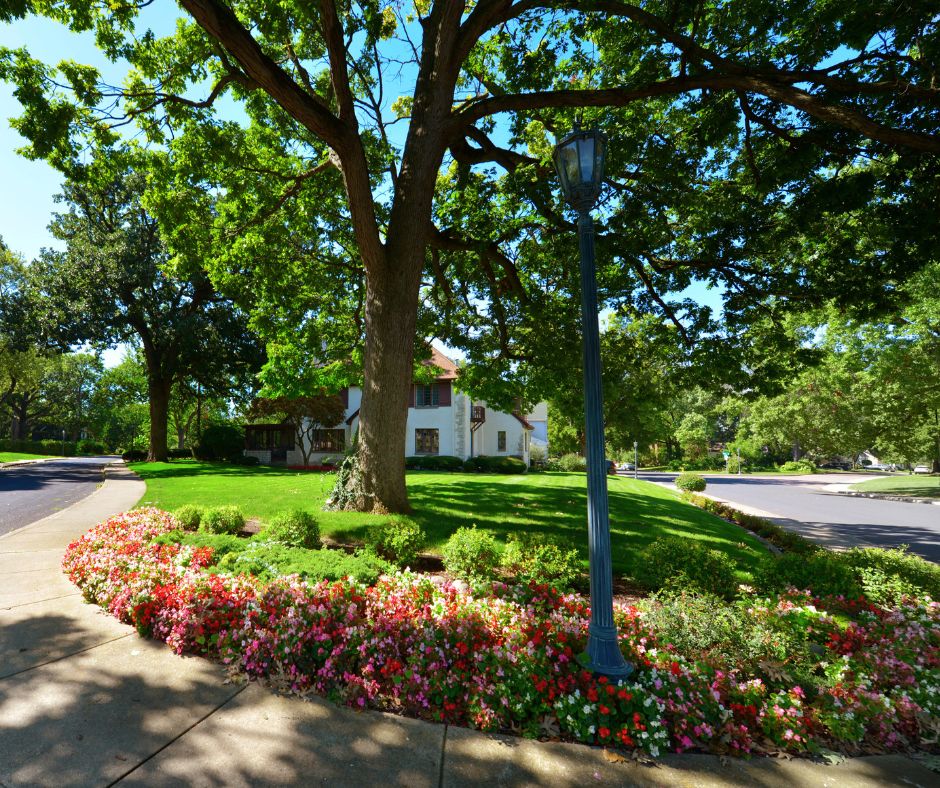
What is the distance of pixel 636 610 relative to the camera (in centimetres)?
441

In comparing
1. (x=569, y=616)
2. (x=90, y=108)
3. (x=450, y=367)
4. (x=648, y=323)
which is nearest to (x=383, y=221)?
(x=90, y=108)

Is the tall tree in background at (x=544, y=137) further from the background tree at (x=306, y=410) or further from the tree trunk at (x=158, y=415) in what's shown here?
the tree trunk at (x=158, y=415)

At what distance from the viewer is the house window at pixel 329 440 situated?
3331 centimetres

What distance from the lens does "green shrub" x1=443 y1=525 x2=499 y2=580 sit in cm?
584

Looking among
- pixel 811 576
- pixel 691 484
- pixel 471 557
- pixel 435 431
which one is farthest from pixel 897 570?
pixel 435 431

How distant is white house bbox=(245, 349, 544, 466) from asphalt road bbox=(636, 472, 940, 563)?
1541 centimetres

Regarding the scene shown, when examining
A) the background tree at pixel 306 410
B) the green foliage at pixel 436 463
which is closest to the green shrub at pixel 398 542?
the green foliage at pixel 436 463

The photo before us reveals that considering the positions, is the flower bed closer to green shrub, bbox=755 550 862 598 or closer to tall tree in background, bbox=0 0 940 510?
green shrub, bbox=755 550 862 598

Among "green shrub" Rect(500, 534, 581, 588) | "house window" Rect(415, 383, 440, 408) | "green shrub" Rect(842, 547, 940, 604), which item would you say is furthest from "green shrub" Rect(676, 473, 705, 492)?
"green shrub" Rect(500, 534, 581, 588)

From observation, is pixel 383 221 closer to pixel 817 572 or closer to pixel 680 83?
pixel 680 83

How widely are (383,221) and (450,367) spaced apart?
63.9 feet

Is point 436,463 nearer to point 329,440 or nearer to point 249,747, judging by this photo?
point 329,440

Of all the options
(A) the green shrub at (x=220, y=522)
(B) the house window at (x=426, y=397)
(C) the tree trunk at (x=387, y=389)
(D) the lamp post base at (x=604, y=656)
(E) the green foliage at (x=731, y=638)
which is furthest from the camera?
(B) the house window at (x=426, y=397)

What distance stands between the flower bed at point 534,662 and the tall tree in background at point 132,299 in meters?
26.6
